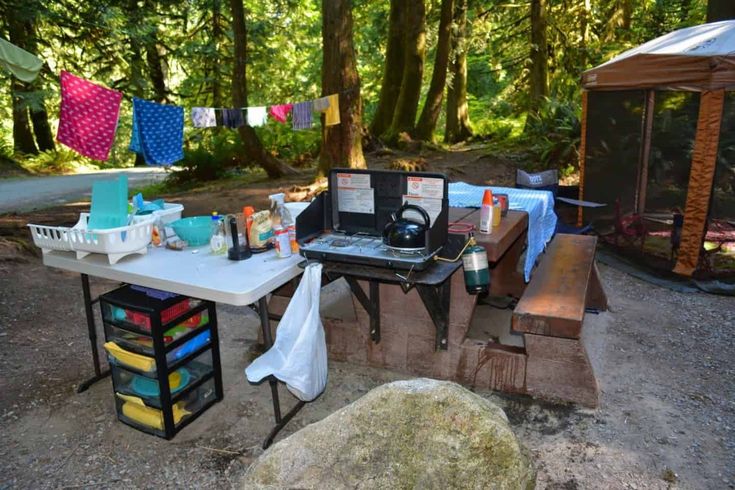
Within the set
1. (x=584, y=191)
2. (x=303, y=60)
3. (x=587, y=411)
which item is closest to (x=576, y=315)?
(x=587, y=411)

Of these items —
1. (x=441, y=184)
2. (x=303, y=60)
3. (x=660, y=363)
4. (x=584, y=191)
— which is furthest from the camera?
(x=303, y=60)

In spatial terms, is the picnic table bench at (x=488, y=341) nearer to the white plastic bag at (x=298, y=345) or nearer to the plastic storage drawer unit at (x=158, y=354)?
the white plastic bag at (x=298, y=345)

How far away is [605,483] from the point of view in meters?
2.59

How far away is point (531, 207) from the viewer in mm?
4277

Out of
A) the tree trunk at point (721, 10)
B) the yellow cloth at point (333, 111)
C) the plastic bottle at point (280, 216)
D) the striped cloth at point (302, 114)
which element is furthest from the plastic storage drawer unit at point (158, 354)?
the tree trunk at point (721, 10)

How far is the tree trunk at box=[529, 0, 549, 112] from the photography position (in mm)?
11922

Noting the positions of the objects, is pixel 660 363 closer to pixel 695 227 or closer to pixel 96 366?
pixel 695 227

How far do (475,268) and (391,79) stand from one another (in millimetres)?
10918

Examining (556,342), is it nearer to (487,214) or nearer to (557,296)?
(557,296)

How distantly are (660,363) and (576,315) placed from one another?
117 cm

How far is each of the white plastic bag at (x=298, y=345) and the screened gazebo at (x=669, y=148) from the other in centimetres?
439

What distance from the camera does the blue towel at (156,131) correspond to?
21.1 feet

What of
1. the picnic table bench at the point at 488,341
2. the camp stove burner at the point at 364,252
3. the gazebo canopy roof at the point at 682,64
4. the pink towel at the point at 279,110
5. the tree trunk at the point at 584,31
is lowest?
the picnic table bench at the point at 488,341

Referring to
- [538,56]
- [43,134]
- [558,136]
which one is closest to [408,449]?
[558,136]
